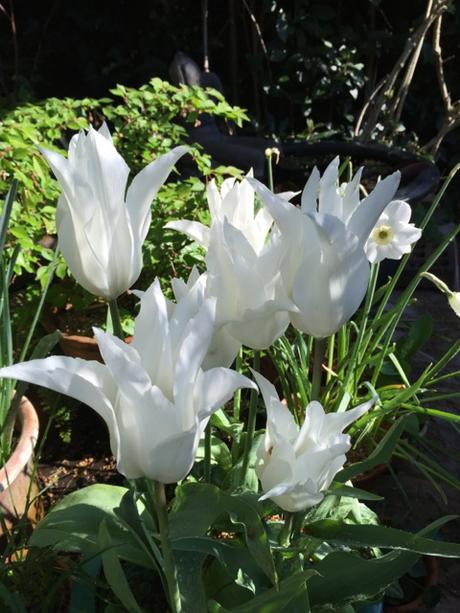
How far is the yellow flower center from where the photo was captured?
3.79 ft

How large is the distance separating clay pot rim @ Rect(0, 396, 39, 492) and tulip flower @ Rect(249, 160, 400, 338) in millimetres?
674

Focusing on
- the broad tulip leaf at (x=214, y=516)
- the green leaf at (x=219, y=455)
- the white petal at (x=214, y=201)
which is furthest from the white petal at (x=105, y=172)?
the green leaf at (x=219, y=455)

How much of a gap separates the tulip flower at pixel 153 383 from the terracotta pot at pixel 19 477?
59 cm

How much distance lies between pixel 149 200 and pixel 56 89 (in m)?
3.30

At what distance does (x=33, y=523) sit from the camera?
53.5 inches

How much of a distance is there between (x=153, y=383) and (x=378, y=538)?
1.43 feet

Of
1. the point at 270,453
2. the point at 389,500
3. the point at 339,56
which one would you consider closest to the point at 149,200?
the point at 270,453

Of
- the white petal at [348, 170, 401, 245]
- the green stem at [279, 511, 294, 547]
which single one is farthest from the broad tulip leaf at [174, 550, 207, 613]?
the white petal at [348, 170, 401, 245]

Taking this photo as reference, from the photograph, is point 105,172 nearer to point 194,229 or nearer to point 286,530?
point 194,229

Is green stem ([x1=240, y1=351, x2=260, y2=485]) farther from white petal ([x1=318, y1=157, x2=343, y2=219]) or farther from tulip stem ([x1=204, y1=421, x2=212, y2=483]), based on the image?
white petal ([x1=318, y1=157, x2=343, y2=219])

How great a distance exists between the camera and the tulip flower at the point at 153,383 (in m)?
0.64

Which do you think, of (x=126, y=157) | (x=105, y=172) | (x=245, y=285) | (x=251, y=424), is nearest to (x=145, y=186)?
(x=105, y=172)

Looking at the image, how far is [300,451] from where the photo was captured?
2.78 feet

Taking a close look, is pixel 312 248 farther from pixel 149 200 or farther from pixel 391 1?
pixel 391 1
